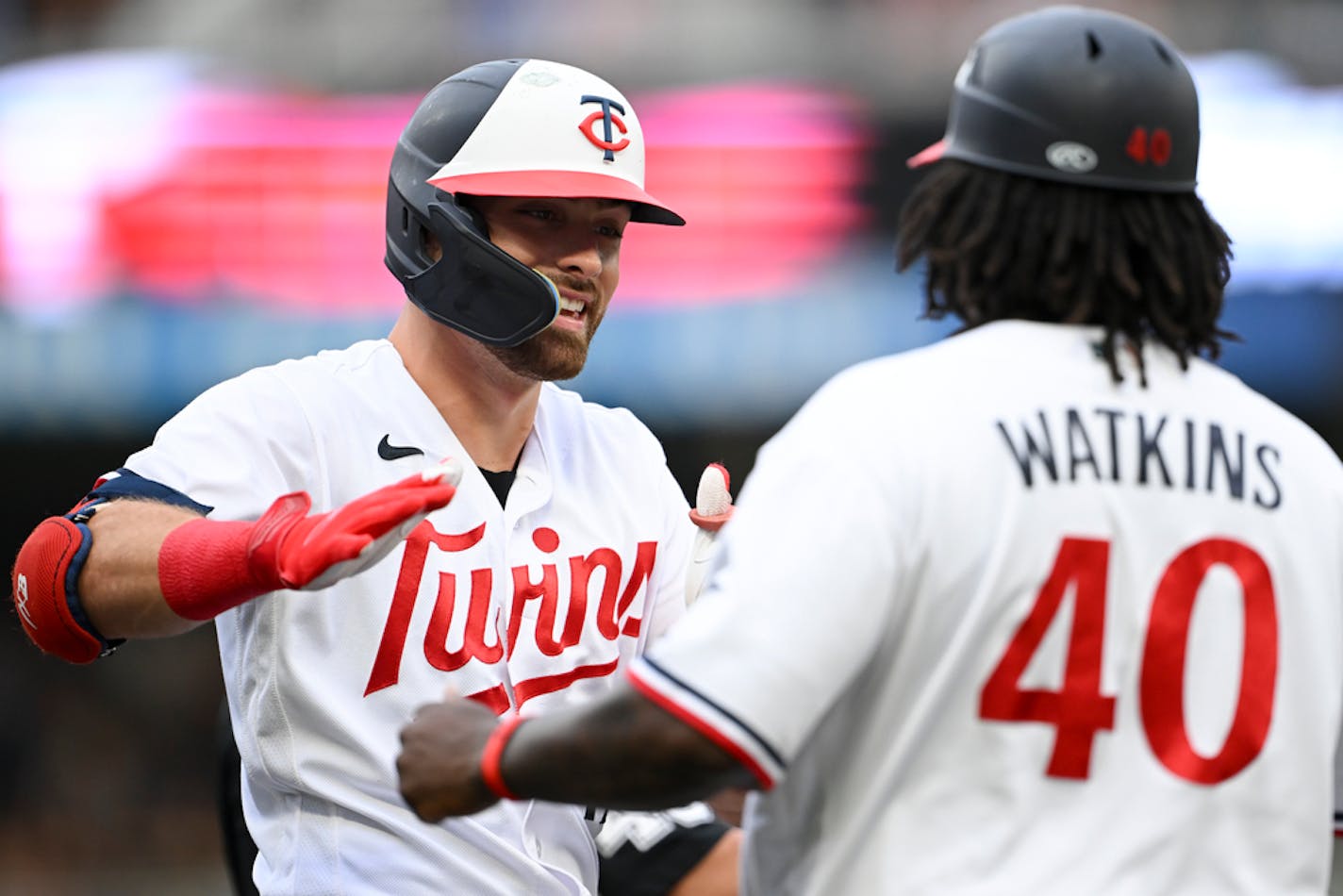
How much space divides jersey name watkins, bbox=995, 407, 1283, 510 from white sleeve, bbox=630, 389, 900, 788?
0.20 m

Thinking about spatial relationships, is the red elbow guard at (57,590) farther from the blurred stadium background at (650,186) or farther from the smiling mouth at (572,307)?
the blurred stadium background at (650,186)

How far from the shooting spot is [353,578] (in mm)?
3172

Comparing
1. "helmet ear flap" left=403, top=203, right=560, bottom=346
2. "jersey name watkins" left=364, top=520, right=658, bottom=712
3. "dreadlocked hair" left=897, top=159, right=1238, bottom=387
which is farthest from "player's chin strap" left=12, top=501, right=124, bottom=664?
"dreadlocked hair" left=897, top=159, right=1238, bottom=387

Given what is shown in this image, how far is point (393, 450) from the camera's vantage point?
336cm

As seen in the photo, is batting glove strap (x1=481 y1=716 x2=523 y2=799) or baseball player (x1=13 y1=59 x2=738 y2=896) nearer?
batting glove strap (x1=481 y1=716 x2=523 y2=799)

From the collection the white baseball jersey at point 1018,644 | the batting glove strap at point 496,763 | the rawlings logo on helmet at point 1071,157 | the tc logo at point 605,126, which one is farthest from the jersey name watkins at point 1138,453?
the tc logo at point 605,126

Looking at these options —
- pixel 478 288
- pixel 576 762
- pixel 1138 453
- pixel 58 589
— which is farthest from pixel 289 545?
pixel 1138 453

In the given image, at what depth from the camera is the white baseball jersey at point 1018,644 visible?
2100mm

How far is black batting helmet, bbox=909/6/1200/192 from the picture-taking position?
2301mm

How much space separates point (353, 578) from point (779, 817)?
3.74 ft

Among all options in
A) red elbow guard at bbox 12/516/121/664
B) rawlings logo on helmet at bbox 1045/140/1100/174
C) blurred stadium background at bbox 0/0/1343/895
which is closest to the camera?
rawlings logo on helmet at bbox 1045/140/1100/174

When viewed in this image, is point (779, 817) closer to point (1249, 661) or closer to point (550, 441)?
point (1249, 661)

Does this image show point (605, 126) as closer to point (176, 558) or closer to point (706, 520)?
point (706, 520)

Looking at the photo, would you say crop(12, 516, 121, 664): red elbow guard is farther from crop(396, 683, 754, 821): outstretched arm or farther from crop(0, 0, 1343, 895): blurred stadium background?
Result: crop(0, 0, 1343, 895): blurred stadium background
